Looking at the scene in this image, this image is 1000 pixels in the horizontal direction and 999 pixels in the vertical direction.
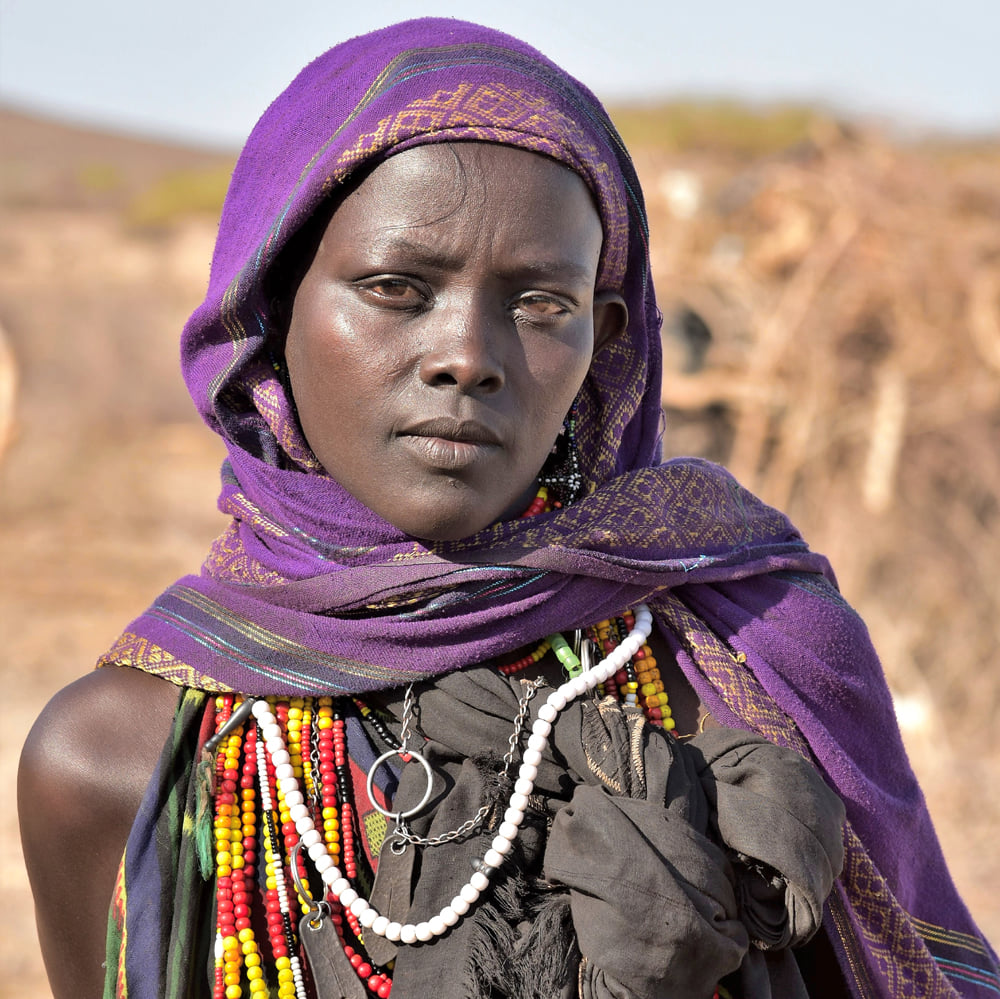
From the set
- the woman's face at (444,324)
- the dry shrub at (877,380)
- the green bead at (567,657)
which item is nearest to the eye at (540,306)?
the woman's face at (444,324)

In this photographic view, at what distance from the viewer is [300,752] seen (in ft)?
4.82

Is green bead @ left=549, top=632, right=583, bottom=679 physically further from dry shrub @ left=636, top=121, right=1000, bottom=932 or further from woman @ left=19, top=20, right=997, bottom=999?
dry shrub @ left=636, top=121, right=1000, bottom=932

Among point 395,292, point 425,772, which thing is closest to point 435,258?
point 395,292

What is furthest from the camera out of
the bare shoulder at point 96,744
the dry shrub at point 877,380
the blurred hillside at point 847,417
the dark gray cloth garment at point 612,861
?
the dry shrub at point 877,380

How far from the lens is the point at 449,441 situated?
135cm

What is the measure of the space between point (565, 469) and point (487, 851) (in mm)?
568

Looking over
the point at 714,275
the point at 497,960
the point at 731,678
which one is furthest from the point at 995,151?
the point at 497,960

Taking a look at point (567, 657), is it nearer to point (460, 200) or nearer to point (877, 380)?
point (460, 200)

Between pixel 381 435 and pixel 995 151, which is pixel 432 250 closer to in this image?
pixel 381 435

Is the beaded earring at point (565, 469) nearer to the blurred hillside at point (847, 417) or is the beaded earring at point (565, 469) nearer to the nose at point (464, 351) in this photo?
the nose at point (464, 351)

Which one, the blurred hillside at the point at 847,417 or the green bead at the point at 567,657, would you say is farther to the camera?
the blurred hillside at the point at 847,417

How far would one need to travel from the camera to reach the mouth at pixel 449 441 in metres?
1.35

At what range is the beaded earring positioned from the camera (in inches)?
64.4

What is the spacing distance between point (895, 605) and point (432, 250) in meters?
5.58
